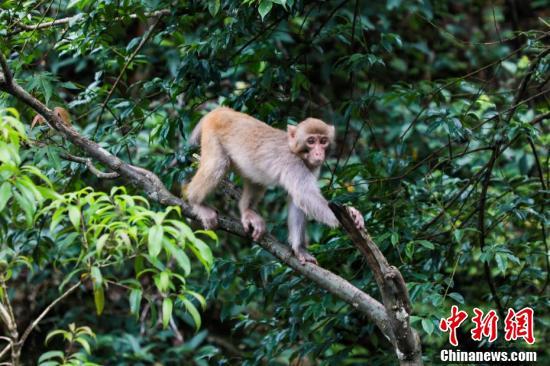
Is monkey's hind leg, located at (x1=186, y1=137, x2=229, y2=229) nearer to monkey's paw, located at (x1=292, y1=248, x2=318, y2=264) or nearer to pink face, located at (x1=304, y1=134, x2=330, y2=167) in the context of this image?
pink face, located at (x1=304, y1=134, x2=330, y2=167)

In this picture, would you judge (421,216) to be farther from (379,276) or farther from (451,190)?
(379,276)

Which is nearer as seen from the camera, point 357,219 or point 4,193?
point 4,193

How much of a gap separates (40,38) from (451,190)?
4.18m

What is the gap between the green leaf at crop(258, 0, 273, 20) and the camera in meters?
5.23

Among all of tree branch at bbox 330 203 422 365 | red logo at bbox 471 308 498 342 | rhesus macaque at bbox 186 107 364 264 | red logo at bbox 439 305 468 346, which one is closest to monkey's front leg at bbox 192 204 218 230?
rhesus macaque at bbox 186 107 364 264

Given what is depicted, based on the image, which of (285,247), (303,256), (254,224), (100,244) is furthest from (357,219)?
(100,244)

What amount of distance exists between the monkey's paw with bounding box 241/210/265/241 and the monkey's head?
0.69 metres

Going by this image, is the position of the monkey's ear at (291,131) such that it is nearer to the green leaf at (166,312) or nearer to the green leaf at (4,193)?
the green leaf at (166,312)

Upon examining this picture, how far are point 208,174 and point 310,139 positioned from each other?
3.16 ft

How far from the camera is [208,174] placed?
6809 millimetres

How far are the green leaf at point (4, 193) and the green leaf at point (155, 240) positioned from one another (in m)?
0.65

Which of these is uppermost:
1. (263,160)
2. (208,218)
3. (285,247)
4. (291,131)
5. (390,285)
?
(291,131)

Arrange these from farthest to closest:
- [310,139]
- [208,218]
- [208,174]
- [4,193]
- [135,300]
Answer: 1. [208,174]
2. [310,139]
3. [208,218]
4. [135,300]
5. [4,193]

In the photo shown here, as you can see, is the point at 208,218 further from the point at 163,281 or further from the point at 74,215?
the point at 74,215
